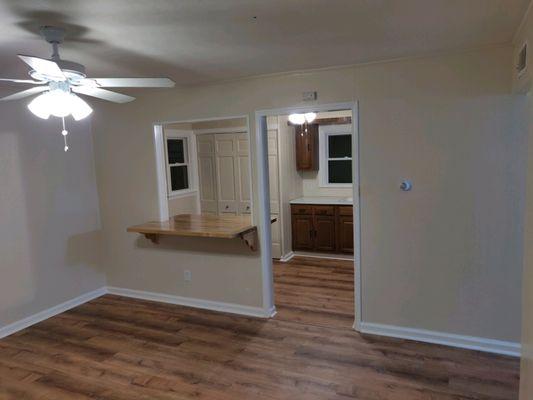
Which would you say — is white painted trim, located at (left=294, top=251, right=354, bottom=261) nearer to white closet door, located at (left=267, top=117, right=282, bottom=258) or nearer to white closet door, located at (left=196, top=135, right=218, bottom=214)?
white closet door, located at (left=267, top=117, right=282, bottom=258)

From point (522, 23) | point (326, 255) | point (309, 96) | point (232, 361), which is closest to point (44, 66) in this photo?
point (309, 96)

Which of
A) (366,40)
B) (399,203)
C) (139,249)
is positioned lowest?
(139,249)

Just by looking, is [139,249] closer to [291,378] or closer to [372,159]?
[291,378]

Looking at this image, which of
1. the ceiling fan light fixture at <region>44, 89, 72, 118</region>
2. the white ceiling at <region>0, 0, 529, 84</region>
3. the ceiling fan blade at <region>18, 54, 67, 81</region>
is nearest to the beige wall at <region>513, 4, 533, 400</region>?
the white ceiling at <region>0, 0, 529, 84</region>

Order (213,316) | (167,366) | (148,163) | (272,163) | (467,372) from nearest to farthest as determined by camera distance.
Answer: (467,372), (167,366), (213,316), (148,163), (272,163)

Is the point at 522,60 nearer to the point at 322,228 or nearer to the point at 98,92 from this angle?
the point at 98,92

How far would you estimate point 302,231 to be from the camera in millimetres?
5941

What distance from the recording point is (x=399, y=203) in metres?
3.24

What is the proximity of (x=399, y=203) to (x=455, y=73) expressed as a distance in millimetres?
1071

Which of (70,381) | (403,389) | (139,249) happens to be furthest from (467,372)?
(139,249)

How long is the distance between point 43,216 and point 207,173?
2.47 metres

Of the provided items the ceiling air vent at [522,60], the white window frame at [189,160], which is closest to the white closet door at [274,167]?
the white window frame at [189,160]

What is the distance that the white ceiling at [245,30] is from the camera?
1.94 meters

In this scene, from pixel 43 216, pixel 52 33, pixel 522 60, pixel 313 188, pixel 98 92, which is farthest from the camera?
pixel 313 188
